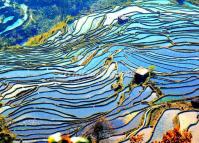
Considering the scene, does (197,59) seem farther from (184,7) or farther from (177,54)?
(184,7)

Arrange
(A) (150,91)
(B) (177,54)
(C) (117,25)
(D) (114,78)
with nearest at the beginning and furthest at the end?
(A) (150,91) → (D) (114,78) → (B) (177,54) → (C) (117,25)

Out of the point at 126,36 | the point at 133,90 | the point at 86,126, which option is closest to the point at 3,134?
the point at 86,126

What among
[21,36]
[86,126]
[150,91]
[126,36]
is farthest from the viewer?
[21,36]

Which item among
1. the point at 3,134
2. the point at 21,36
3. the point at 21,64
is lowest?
the point at 21,36

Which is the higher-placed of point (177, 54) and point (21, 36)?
point (177, 54)

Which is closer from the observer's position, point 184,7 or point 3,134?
point 3,134

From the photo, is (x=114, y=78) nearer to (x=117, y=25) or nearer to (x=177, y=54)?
(x=177, y=54)

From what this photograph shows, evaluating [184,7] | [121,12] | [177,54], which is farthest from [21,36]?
[177,54]
